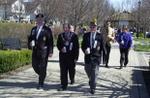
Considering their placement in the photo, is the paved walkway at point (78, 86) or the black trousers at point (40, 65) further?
the black trousers at point (40, 65)

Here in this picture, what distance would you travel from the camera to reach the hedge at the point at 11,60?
1476 cm

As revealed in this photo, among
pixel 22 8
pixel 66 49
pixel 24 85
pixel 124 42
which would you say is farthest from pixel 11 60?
pixel 22 8

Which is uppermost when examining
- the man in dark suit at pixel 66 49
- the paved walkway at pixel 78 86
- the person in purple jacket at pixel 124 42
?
the man in dark suit at pixel 66 49

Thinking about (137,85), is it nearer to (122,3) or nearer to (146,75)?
(146,75)

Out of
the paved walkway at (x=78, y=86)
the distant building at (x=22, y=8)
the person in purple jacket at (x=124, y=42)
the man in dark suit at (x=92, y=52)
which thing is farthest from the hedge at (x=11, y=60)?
the distant building at (x=22, y=8)

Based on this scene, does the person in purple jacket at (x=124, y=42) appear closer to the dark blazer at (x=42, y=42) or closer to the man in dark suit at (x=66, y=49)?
the man in dark suit at (x=66, y=49)

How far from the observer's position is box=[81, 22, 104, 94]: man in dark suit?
1155 cm

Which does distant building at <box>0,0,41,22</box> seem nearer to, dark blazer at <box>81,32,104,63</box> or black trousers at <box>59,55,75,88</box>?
black trousers at <box>59,55,75,88</box>

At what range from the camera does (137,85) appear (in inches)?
528

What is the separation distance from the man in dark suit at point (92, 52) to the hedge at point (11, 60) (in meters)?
3.95

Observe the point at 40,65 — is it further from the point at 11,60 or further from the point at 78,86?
the point at 11,60

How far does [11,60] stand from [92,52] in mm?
4603

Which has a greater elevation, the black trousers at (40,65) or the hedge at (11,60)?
the black trousers at (40,65)

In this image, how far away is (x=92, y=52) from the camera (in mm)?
11625
